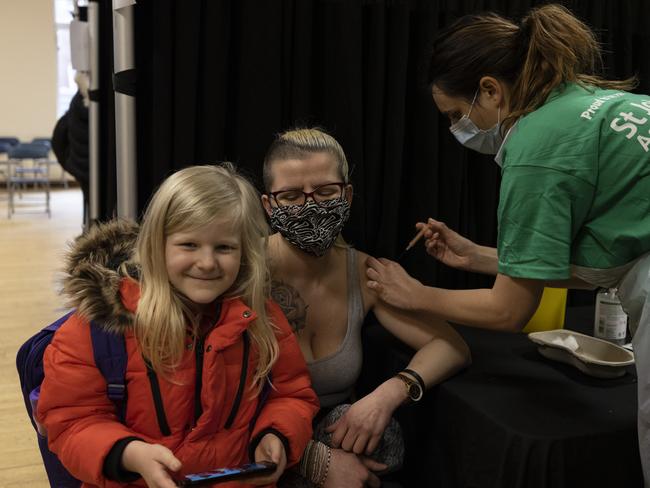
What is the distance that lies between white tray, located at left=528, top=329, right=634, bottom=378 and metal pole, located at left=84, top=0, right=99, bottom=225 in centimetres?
128

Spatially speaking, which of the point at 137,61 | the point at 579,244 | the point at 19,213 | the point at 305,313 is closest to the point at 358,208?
the point at 305,313

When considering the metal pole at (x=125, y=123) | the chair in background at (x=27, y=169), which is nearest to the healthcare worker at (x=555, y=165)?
the metal pole at (x=125, y=123)

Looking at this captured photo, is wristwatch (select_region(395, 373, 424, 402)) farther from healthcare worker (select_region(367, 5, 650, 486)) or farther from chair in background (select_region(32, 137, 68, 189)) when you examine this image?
chair in background (select_region(32, 137, 68, 189))

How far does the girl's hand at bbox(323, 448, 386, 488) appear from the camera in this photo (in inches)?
57.8

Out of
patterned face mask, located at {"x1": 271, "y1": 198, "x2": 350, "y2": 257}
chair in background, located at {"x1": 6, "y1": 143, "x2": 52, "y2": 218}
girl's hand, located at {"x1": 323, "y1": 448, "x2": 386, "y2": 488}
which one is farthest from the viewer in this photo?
chair in background, located at {"x1": 6, "y1": 143, "x2": 52, "y2": 218}

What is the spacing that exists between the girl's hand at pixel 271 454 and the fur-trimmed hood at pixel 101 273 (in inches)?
14.1

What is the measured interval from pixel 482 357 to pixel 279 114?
906 millimetres

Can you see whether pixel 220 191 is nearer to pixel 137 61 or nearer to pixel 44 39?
pixel 137 61

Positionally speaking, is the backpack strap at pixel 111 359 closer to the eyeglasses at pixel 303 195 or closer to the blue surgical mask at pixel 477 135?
the eyeglasses at pixel 303 195

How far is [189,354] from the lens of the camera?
1326 mm

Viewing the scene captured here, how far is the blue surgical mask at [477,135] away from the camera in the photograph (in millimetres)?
1478

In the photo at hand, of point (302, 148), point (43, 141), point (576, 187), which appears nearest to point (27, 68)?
point (43, 141)

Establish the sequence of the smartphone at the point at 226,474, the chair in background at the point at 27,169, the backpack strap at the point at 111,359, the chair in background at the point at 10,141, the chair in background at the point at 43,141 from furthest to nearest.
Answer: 1. the chair in background at the point at 10,141
2. the chair in background at the point at 43,141
3. the chair in background at the point at 27,169
4. the backpack strap at the point at 111,359
5. the smartphone at the point at 226,474

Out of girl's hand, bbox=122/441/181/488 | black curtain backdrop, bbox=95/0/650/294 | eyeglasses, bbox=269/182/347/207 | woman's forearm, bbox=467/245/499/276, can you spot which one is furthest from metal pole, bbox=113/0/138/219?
woman's forearm, bbox=467/245/499/276
